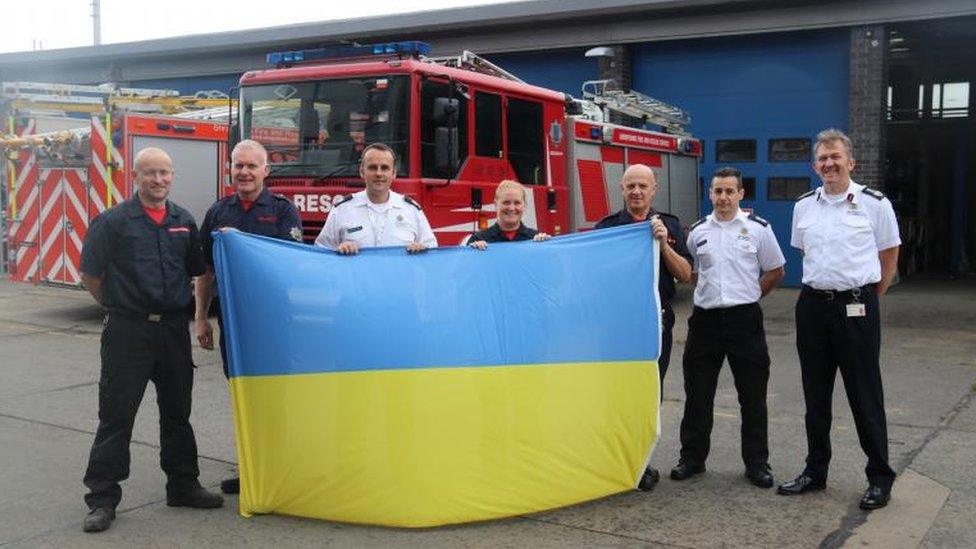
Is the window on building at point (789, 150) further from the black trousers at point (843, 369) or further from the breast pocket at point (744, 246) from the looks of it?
the black trousers at point (843, 369)

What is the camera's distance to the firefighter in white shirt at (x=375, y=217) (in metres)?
5.49

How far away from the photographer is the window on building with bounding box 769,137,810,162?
660 inches

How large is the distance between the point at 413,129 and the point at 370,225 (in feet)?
12.9

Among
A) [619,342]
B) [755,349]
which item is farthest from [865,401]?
[619,342]

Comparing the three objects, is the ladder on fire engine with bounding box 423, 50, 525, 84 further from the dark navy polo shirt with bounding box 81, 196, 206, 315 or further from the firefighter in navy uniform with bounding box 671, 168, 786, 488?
the dark navy polo shirt with bounding box 81, 196, 206, 315

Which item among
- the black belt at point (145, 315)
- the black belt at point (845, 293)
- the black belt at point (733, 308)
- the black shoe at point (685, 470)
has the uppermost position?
the black belt at point (845, 293)

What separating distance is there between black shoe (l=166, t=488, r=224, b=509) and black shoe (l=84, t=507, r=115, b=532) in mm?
371

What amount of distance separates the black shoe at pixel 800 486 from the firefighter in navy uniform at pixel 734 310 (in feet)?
0.43

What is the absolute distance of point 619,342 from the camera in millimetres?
5340

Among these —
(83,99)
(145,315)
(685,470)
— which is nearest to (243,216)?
(145,315)

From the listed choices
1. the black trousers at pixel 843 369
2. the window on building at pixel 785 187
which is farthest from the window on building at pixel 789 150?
the black trousers at pixel 843 369

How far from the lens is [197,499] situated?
5.26 m

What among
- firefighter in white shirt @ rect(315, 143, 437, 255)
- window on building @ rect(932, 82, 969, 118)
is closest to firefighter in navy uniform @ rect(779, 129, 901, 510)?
firefighter in white shirt @ rect(315, 143, 437, 255)

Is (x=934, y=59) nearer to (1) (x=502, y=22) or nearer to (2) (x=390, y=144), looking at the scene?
(1) (x=502, y=22)
